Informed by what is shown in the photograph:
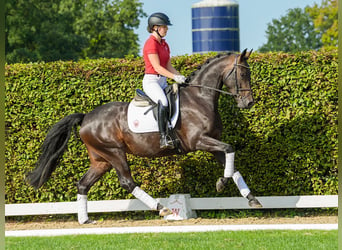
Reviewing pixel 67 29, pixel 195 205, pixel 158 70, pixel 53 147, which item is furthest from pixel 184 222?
pixel 67 29

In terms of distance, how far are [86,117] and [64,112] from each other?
4.78ft

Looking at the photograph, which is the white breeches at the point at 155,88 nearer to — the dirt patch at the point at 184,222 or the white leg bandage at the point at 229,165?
the white leg bandage at the point at 229,165

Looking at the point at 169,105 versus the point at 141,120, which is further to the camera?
the point at 141,120

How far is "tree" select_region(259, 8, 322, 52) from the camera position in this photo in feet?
322

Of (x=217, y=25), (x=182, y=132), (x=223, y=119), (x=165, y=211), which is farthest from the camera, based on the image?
(x=217, y=25)

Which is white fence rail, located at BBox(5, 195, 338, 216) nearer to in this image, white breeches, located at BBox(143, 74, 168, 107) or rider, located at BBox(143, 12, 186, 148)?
rider, located at BBox(143, 12, 186, 148)

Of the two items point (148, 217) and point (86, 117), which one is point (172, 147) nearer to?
point (86, 117)

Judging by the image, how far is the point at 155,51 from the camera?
867cm

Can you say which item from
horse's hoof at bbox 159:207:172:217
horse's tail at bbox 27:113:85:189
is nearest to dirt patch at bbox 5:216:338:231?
horse's tail at bbox 27:113:85:189

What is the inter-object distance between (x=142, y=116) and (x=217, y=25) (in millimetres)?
84592

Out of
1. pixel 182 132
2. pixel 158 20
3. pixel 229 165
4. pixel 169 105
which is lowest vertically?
pixel 229 165

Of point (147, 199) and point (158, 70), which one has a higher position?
point (158, 70)

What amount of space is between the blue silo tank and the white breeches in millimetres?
82456

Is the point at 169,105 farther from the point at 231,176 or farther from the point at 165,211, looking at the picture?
the point at 165,211
